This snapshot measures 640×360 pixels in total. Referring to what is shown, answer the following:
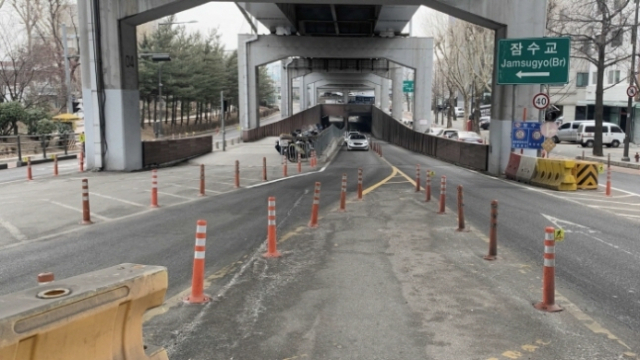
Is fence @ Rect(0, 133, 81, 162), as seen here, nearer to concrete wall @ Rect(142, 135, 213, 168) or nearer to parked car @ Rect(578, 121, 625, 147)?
concrete wall @ Rect(142, 135, 213, 168)

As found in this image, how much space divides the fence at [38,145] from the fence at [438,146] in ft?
72.5

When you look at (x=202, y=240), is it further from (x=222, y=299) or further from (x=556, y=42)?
(x=556, y=42)

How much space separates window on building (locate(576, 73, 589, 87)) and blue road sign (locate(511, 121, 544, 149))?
46.1 metres

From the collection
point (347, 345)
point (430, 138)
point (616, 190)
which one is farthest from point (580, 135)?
point (347, 345)

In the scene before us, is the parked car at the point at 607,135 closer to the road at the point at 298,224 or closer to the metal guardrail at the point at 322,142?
the metal guardrail at the point at 322,142

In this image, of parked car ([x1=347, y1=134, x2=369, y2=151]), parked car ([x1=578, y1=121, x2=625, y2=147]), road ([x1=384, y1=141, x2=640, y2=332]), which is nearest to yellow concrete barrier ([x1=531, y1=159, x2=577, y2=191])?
road ([x1=384, y1=141, x2=640, y2=332])

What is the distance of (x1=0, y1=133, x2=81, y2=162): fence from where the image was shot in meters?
33.5

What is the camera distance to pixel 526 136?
77.0 ft

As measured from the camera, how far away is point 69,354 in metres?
3.64

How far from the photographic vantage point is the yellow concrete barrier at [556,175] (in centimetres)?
1936

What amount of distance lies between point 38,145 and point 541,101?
30061 millimetres

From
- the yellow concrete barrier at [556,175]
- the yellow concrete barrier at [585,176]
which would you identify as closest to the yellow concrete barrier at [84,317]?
the yellow concrete barrier at [556,175]

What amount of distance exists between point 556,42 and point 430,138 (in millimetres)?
18318

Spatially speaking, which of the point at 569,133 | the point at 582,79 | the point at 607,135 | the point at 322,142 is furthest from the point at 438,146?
the point at 582,79
